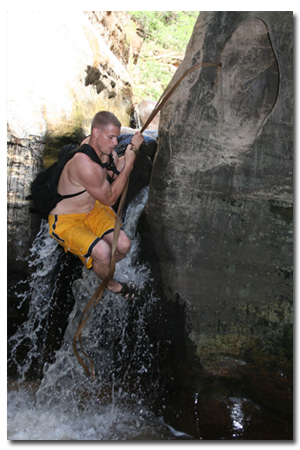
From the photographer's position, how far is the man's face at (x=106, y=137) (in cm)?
279

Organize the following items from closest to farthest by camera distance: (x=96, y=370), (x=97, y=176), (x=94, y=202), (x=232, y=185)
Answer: (x=97, y=176) < (x=232, y=185) < (x=94, y=202) < (x=96, y=370)

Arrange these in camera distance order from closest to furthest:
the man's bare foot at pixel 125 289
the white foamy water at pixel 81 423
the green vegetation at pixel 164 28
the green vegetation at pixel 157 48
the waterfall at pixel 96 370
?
the white foamy water at pixel 81 423 → the waterfall at pixel 96 370 → the man's bare foot at pixel 125 289 → the green vegetation at pixel 157 48 → the green vegetation at pixel 164 28

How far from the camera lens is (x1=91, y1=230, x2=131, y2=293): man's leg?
9.11 feet

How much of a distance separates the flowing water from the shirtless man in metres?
0.45

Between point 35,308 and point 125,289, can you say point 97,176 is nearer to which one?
point 125,289

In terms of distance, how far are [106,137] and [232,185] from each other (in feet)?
3.89

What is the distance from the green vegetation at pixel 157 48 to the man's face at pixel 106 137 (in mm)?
9435

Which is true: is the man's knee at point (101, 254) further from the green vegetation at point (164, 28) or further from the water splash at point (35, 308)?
the green vegetation at point (164, 28)

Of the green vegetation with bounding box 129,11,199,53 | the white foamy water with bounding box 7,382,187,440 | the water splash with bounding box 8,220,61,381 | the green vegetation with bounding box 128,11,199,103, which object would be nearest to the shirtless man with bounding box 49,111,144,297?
the water splash with bounding box 8,220,61,381

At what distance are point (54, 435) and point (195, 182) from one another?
8.29ft

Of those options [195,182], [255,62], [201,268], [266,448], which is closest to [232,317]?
[201,268]

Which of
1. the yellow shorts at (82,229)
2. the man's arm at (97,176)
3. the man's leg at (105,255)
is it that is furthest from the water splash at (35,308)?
the man's arm at (97,176)

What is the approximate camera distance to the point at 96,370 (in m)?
3.28

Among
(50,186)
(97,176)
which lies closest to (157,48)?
(50,186)
